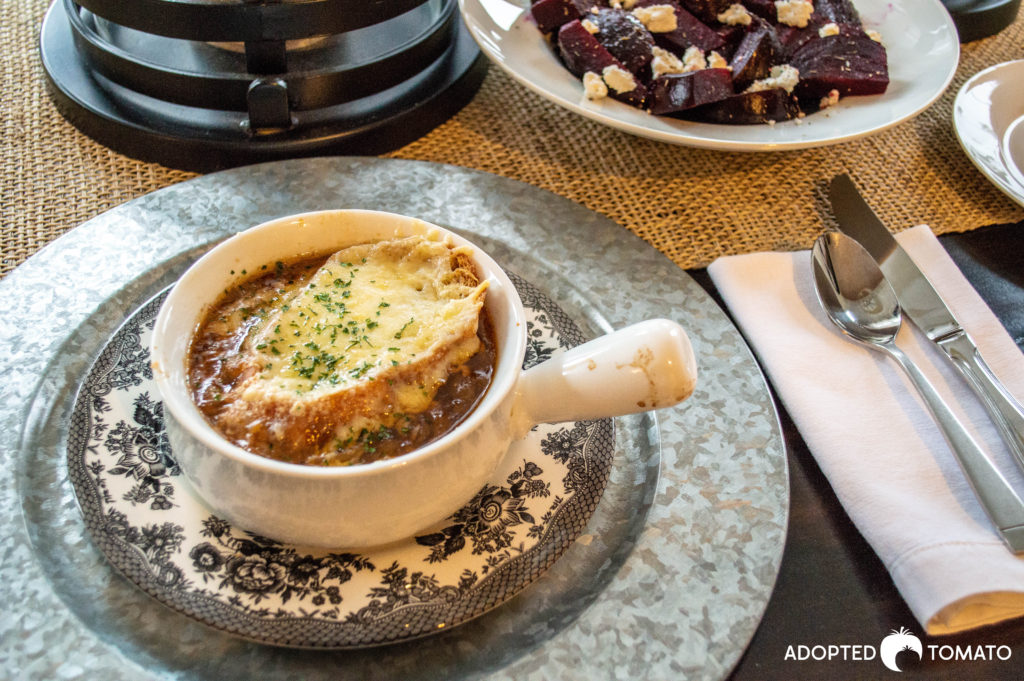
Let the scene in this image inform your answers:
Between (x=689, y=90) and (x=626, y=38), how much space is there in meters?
0.23

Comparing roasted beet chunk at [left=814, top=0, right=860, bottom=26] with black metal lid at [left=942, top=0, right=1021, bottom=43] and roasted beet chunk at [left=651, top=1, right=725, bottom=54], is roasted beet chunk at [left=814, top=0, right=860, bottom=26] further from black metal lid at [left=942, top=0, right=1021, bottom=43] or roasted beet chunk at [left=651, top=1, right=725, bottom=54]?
black metal lid at [left=942, top=0, right=1021, bottom=43]

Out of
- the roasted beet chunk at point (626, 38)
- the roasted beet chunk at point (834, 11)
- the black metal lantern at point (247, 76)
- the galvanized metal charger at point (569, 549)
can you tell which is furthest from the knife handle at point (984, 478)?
the black metal lantern at point (247, 76)

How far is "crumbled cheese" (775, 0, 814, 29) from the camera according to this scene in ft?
6.13

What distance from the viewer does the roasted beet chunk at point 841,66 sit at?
5.76 feet

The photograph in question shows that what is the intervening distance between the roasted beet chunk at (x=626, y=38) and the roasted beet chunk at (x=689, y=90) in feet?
0.32

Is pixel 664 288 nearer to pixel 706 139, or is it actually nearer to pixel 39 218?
pixel 706 139

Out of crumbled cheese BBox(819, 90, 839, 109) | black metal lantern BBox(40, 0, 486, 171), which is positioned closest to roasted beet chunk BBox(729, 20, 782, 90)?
crumbled cheese BBox(819, 90, 839, 109)

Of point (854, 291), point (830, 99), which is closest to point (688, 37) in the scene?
point (830, 99)

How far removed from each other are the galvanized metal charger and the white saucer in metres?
0.80

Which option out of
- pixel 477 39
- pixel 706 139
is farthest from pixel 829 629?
pixel 477 39

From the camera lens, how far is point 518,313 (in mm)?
1062

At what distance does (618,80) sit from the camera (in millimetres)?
1673

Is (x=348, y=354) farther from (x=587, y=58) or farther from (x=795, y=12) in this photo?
(x=795, y=12)

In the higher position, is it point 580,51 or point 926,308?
point 580,51
